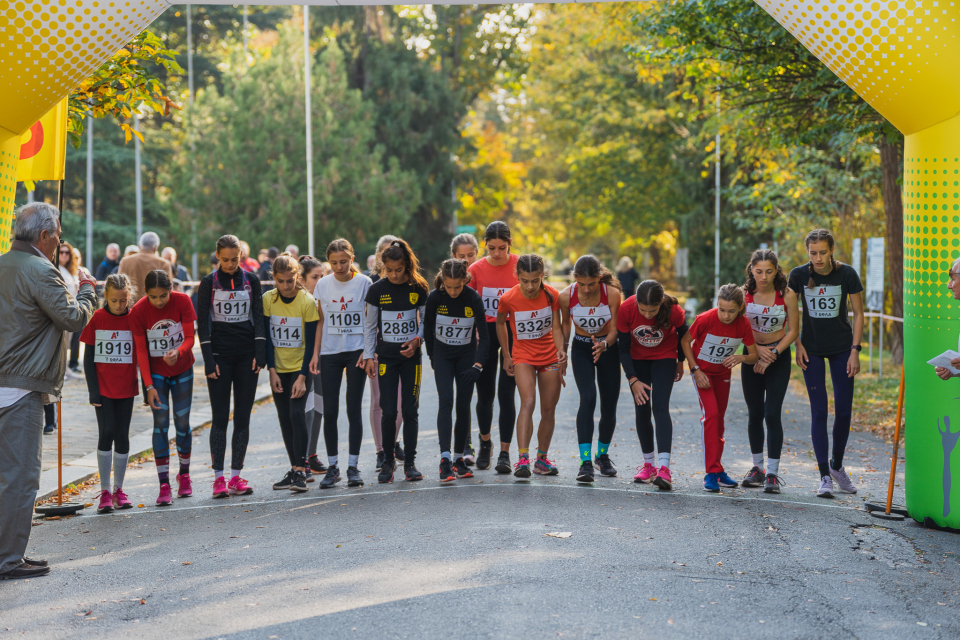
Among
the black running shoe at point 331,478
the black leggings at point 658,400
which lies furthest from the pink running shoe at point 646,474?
the black running shoe at point 331,478

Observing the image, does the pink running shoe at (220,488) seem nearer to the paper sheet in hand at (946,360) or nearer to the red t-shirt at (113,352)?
the red t-shirt at (113,352)

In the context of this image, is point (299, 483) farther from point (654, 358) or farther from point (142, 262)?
point (142, 262)

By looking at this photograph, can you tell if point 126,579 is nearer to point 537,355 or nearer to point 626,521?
point 626,521

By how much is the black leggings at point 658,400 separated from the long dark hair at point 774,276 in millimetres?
853

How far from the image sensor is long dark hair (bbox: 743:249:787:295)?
7559 millimetres

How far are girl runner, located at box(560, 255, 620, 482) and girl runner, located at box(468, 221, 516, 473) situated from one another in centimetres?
58

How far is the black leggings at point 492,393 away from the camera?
320 inches

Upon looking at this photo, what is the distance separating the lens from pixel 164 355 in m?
7.20

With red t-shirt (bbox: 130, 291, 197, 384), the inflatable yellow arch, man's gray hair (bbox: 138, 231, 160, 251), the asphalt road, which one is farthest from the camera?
man's gray hair (bbox: 138, 231, 160, 251)

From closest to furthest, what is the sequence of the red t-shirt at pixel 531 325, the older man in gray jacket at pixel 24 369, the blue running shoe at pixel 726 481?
the older man in gray jacket at pixel 24 369 < the blue running shoe at pixel 726 481 < the red t-shirt at pixel 531 325

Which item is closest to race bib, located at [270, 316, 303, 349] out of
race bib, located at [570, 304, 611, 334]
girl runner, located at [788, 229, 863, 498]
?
race bib, located at [570, 304, 611, 334]

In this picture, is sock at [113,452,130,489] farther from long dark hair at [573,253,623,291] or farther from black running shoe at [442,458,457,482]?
long dark hair at [573,253,623,291]

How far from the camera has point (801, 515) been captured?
6.73 m

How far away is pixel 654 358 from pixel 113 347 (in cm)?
414
